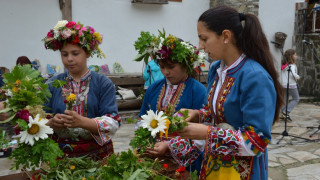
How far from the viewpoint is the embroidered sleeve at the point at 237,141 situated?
1.42 metres

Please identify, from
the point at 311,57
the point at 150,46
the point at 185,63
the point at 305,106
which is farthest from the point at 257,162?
the point at 311,57

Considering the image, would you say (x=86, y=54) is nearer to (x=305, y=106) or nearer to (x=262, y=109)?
(x=262, y=109)

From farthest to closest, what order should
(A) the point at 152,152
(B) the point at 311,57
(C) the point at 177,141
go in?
(B) the point at 311,57 < (C) the point at 177,141 < (A) the point at 152,152

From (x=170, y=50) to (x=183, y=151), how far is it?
0.83 metres

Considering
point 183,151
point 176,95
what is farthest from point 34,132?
point 176,95

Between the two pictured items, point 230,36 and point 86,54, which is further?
point 86,54

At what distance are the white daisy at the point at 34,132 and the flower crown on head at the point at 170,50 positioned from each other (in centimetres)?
124

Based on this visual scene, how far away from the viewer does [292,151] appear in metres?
5.55

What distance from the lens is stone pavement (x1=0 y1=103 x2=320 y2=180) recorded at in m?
4.45

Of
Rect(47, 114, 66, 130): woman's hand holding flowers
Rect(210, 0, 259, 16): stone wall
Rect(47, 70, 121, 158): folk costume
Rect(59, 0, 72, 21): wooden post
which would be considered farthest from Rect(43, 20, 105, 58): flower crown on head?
Rect(210, 0, 259, 16): stone wall

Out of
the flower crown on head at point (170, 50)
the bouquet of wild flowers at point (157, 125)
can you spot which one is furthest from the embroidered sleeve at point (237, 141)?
the flower crown on head at point (170, 50)

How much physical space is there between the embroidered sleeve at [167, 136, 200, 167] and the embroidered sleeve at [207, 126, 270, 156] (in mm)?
596

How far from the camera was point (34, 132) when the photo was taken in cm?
143

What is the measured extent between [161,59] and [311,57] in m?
11.6
